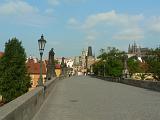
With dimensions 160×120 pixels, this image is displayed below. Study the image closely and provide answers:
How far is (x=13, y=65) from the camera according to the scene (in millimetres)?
63125

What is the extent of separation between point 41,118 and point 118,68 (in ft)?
302

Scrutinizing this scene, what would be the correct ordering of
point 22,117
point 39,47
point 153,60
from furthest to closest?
point 153,60, point 39,47, point 22,117

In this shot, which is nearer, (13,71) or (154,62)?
(154,62)

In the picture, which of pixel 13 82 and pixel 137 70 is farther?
pixel 137 70

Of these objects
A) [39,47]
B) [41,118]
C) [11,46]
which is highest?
[11,46]

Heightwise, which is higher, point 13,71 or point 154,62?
point 154,62

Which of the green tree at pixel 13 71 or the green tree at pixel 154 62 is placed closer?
the green tree at pixel 154 62

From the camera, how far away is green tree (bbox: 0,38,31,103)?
61.6m

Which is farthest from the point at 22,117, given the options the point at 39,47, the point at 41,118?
the point at 39,47

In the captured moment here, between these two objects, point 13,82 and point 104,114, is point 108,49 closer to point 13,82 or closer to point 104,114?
point 13,82

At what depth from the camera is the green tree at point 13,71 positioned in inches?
2426

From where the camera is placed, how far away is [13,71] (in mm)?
63219

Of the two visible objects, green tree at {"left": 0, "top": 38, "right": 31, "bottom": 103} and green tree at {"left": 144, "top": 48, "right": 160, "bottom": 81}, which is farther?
green tree at {"left": 0, "top": 38, "right": 31, "bottom": 103}

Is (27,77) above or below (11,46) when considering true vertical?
below
